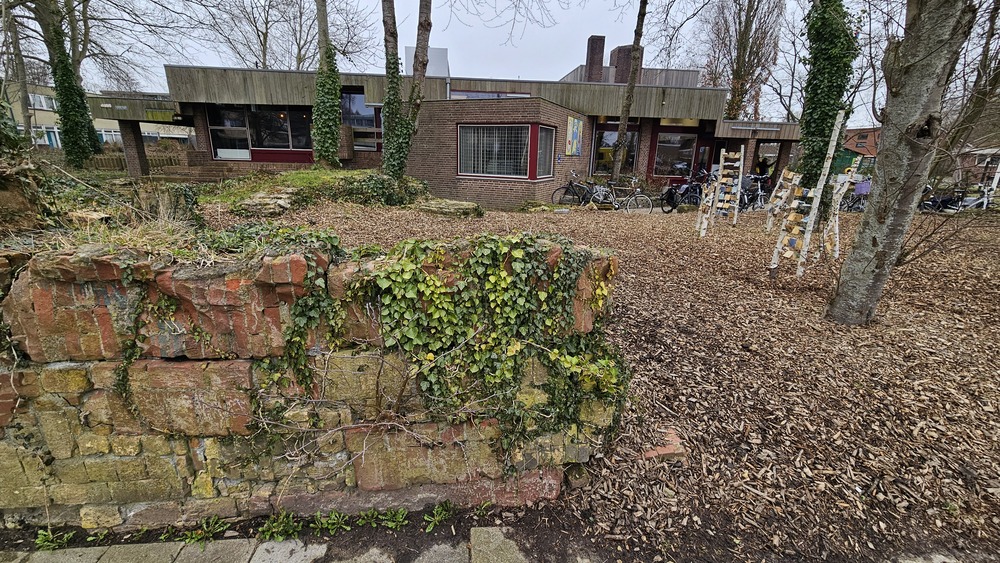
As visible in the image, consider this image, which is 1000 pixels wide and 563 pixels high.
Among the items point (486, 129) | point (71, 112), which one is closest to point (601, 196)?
point (486, 129)

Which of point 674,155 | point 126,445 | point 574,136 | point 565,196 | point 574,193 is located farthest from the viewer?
point 674,155

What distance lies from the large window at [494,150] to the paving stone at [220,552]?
12606mm

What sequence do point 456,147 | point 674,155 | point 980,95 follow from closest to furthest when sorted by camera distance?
point 980,95
point 456,147
point 674,155

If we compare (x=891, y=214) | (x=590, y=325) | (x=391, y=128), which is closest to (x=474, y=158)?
(x=391, y=128)

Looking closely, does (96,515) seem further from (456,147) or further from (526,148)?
(456,147)

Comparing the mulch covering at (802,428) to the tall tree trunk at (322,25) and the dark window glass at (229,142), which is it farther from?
the dark window glass at (229,142)

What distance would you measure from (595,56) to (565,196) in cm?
1262

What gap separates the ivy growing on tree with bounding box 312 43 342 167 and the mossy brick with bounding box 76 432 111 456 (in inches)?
486

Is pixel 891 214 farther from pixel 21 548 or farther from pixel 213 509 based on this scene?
pixel 21 548

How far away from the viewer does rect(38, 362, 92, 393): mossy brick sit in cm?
190

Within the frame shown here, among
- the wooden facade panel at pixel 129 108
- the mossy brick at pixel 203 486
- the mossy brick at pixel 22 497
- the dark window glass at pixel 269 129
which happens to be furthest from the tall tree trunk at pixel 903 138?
the wooden facade panel at pixel 129 108

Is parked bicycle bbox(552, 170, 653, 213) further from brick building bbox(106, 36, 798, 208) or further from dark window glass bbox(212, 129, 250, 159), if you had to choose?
dark window glass bbox(212, 129, 250, 159)

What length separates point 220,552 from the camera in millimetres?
Result: 1953

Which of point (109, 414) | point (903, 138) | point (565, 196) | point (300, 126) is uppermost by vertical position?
point (300, 126)
